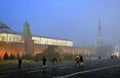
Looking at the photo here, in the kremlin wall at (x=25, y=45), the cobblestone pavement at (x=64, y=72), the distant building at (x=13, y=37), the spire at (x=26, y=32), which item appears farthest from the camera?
the distant building at (x=13, y=37)

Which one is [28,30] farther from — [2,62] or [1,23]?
[2,62]

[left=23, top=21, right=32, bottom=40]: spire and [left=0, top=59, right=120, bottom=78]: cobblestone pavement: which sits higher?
[left=23, top=21, right=32, bottom=40]: spire

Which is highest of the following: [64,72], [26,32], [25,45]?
[26,32]

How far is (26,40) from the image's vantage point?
63.0 metres

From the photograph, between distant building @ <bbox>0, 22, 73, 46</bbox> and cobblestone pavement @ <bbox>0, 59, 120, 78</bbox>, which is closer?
cobblestone pavement @ <bbox>0, 59, 120, 78</bbox>

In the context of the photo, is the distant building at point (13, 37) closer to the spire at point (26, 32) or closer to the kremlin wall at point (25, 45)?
the kremlin wall at point (25, 45)

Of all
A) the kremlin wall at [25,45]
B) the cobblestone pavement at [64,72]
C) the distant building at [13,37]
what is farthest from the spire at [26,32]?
the cobblestone pavement at [64,72]

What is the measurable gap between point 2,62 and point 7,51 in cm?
1199

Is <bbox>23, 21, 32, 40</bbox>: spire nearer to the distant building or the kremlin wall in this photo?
the kremlin wall

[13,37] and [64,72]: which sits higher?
[13,37]

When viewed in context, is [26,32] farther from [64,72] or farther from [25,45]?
[64,72]

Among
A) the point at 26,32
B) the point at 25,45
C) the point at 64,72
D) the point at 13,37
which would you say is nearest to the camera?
the point at 64,72

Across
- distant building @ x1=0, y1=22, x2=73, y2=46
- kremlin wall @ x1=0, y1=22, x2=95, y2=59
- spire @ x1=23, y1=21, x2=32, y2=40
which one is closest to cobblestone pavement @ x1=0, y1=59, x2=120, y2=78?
kremlin wall @ x1=0, y1=22, x2=95, y2=59

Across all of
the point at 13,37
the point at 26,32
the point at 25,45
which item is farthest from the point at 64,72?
the point at 13,37
